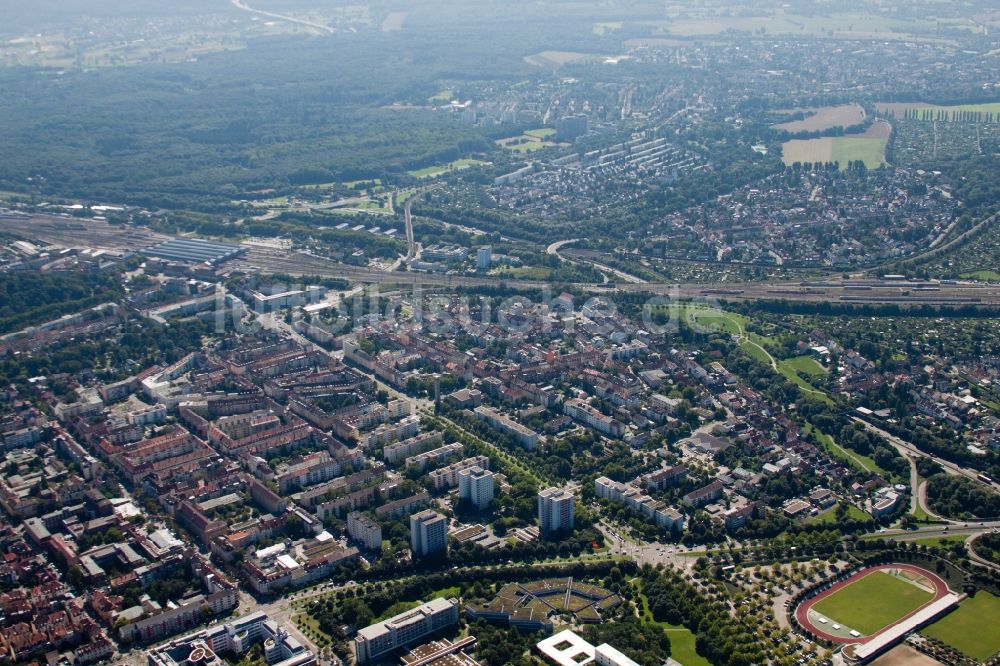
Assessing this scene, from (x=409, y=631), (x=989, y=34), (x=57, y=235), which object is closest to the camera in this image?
(x=409, y=631)

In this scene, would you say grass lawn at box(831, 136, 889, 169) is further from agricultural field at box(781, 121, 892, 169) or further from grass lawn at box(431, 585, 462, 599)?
grass lawn at box(431, 585, 462, 599)

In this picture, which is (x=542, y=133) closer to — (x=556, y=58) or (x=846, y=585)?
(x=556, y=58)

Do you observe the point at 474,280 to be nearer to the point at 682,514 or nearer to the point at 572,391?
the point at 572,391

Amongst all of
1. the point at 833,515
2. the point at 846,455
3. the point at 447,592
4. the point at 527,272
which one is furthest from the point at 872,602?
the point at 527,272

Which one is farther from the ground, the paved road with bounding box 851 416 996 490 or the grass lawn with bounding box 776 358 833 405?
the grass lawn with bounding box 776 358 833 405

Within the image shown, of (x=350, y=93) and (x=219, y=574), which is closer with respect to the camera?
(x=219, y=574)

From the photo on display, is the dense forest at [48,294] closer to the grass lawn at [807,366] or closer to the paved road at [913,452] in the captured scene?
the grass lawn at [807,366]

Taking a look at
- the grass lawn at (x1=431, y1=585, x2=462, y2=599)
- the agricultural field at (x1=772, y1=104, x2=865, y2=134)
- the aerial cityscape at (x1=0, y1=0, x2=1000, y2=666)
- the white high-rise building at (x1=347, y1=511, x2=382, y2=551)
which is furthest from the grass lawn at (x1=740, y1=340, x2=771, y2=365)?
the agricultural field at (x1=772, y1=104, x2=865, y2=134)

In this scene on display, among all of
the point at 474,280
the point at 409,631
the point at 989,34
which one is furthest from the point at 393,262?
the point at 989,34
